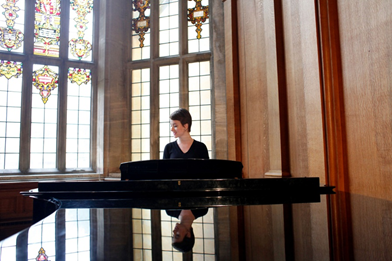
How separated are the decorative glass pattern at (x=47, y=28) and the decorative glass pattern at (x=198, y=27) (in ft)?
8.39

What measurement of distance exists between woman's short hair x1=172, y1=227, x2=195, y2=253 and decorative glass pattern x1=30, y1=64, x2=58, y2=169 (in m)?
6.09

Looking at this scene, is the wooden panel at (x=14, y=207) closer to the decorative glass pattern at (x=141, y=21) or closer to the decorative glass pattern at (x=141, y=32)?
the decorative glass pattern at (x=141, y=32)

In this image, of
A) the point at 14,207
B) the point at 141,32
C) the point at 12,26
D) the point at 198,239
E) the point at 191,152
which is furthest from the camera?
the point at 141,32

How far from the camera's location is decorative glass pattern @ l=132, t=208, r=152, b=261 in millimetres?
722

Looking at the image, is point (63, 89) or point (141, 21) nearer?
point (63, 89)

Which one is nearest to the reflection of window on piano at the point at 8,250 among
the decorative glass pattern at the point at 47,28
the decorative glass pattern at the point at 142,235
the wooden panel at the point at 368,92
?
the decorative glass pattern at the point at 142,235

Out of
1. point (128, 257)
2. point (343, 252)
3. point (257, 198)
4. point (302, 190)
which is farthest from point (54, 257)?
point (302, 190)

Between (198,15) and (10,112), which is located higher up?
(198,15)

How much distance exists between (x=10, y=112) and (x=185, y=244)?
630cm

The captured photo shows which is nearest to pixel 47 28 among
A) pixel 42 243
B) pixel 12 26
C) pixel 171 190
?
pixel 12 26

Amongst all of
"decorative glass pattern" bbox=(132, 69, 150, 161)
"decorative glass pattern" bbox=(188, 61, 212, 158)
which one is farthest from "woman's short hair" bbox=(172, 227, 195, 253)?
"decorative glass pattern" bbox=(132, 69, 150, 161)

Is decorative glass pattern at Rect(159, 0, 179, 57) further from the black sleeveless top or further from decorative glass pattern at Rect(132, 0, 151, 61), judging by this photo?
the black sleeveless top

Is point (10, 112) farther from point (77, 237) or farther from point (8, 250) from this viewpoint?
point (8, 250)

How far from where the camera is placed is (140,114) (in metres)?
6.59
